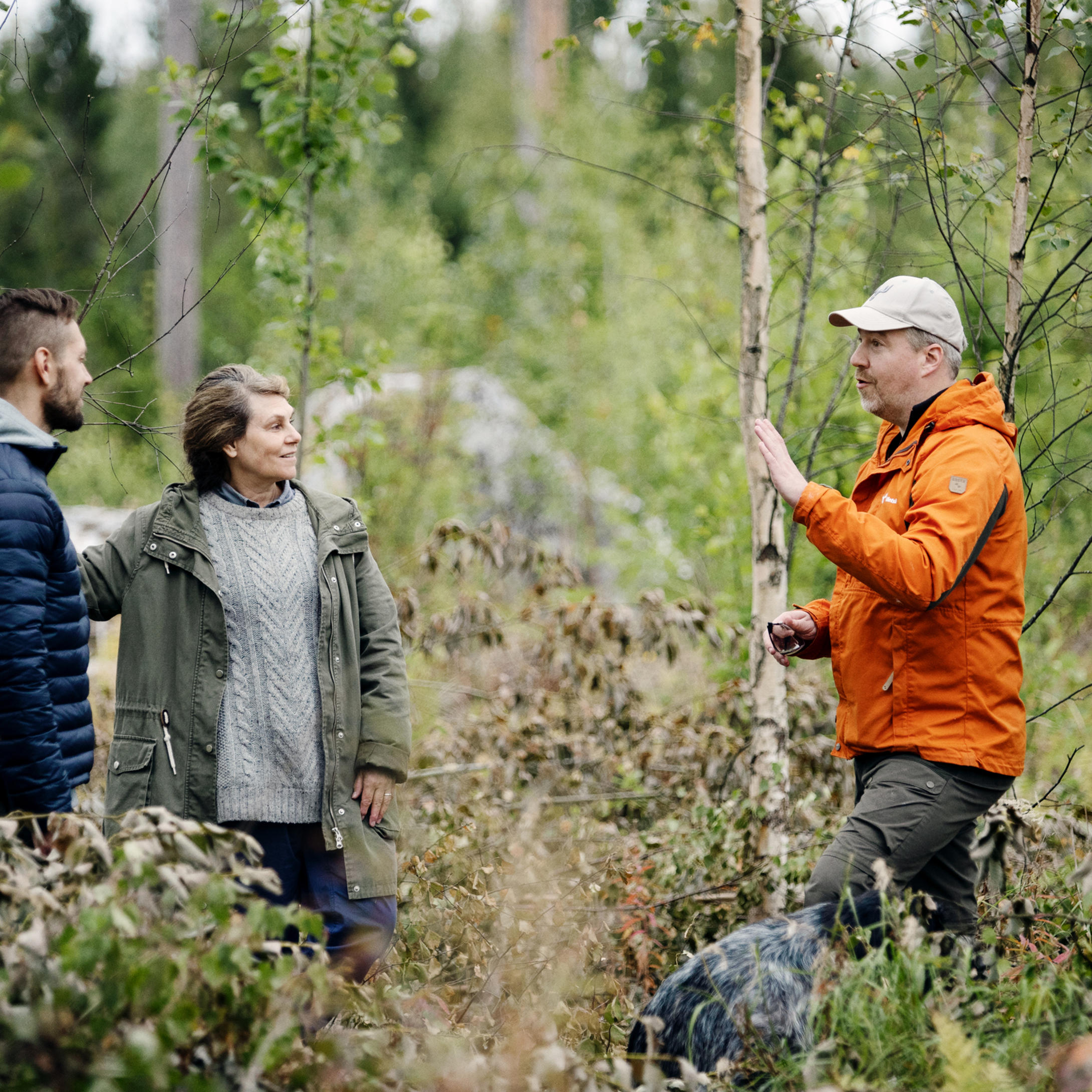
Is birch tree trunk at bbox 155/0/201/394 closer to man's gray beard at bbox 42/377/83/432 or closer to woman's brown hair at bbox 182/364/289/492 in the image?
woman's brown hair at bbox 182/364/289/492

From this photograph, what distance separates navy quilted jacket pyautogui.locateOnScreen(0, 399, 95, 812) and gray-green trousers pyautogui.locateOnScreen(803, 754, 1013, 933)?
186 centimetres

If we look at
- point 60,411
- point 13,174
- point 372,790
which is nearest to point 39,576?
point 60,411

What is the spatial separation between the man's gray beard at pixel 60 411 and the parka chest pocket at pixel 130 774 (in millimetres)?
843

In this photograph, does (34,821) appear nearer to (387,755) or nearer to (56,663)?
(56,663)

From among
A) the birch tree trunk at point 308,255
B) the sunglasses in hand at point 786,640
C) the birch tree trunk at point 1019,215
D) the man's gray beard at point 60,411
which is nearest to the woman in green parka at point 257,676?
the man's gray beard at point 60,411

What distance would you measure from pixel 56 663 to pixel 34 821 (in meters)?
0.48

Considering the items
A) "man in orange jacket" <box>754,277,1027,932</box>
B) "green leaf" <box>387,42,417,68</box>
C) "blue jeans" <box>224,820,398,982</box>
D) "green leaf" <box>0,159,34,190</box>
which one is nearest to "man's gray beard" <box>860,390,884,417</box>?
"man in orange jacket" <box>754,277,1027,932</box>

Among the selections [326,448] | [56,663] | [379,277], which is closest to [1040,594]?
[326,448]

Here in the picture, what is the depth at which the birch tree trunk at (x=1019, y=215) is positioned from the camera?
366 cm

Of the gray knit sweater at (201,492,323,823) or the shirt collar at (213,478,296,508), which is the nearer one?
the gray knit sweater at (201,492,323,823)

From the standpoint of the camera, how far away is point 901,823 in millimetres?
2664

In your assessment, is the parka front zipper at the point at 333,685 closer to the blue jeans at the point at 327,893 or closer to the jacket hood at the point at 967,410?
the blue jeans at the point at 327,893

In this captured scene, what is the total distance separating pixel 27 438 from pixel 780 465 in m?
1.82

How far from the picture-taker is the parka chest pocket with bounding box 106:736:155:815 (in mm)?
2850
